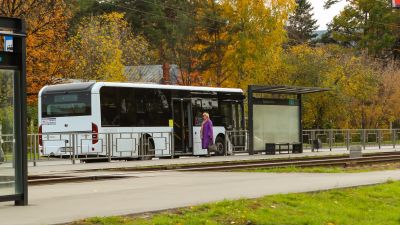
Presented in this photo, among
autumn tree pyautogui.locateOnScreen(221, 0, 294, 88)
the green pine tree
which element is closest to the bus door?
autumn tree pyautogui.locateOnScreen(221, 0, 294, 88)

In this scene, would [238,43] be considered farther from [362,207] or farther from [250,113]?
[362,207]

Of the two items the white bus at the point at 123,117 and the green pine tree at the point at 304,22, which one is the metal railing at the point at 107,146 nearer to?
the white bus at the point at 123,117

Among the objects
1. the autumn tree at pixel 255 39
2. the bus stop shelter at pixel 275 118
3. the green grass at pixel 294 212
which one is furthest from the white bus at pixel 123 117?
the autumn tree at pixel 255 39

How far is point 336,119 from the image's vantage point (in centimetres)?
5997

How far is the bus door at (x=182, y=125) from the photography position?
3294 cm

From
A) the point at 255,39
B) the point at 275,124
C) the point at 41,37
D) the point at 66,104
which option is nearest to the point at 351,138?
the point at 275,124

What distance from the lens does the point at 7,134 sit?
12234 millimetres

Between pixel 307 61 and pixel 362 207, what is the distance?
45416 mm

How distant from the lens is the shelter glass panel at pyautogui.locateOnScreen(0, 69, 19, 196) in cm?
1203

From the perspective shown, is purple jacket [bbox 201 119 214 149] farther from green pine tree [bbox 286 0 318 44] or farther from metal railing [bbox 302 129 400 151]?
green pine tree [bbox 286 0 318 44]

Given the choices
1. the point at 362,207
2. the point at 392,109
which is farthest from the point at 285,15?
the point at 362,207

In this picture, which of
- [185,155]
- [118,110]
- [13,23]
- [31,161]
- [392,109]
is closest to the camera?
[13,23]

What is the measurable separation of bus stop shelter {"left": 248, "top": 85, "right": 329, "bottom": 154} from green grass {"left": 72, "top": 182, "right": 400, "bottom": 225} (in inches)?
721

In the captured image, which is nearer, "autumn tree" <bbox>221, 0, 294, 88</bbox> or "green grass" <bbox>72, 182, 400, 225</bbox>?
"green grass" <bbox>72, 182, 400, 225</bbox>
